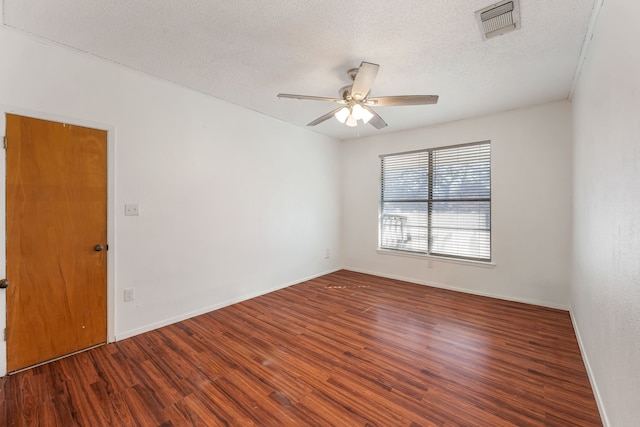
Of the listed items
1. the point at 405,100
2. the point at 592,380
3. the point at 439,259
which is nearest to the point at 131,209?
the point at 405,100

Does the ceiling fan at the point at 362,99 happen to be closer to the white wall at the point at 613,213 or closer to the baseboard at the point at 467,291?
the white wall at the point at 613,213

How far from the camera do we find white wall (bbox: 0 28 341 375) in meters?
2.26

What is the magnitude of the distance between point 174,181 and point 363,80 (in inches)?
90.3

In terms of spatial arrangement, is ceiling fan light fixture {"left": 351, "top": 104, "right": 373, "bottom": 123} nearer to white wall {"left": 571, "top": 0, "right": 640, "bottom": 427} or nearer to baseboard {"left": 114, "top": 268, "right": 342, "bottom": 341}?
white wall {"left": 571, "top": 0, "right": 640, "bottom": 427}

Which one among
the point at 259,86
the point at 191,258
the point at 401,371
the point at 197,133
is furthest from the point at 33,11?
the point at 401,371

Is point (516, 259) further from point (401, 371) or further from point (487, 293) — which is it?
point (401, 371)

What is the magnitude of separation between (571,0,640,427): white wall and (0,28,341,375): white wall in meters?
3.51

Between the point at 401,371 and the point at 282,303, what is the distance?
6.23ft

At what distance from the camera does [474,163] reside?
403cm

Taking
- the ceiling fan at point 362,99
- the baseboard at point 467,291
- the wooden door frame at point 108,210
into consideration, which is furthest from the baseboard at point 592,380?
the wooden door frame at point 108,210

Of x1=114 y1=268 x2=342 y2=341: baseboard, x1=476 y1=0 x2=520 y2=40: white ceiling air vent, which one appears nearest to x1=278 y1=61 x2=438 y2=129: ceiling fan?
x1=476 y1=0 x2=520 y2=40: white ceiling air vent

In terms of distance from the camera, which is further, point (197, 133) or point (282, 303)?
point (282, 303)

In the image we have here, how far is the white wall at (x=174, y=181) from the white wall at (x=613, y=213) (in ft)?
11.5

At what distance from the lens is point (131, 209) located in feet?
8.74
